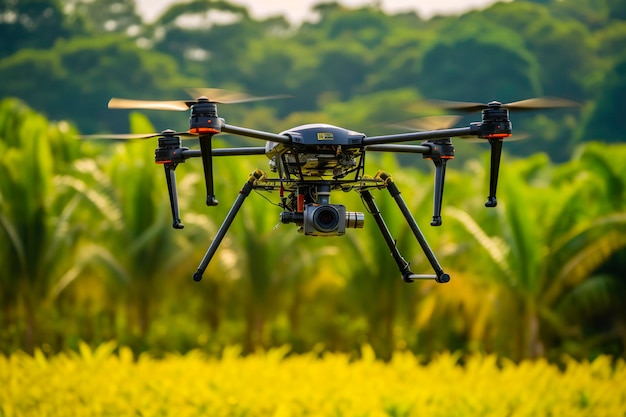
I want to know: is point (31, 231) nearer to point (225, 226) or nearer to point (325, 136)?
point (225, 226)

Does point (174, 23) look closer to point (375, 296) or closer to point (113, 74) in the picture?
point (113, 74)

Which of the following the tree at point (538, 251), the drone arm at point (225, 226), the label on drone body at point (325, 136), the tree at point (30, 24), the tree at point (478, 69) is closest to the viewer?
the label on drone body at point (325, 136)

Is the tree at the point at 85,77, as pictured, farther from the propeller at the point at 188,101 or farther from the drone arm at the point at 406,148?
the propeller at the point at 188,101

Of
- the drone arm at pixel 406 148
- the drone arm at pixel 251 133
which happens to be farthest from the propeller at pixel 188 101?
the drone arm at pixel 406 148

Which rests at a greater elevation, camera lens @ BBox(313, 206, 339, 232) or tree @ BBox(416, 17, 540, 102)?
tree @ BBox(416, 17, 540, 102)

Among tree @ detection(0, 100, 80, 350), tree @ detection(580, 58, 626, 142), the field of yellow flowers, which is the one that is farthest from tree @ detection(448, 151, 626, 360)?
tree @ detection(580, 58, 626, 142)

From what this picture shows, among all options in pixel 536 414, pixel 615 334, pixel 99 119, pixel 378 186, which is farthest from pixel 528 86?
pixel 378 186

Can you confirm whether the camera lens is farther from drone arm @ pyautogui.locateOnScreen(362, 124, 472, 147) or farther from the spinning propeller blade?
the spinning propeller blade

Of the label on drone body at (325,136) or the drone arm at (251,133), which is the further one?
the label on drone body at (325,136)
